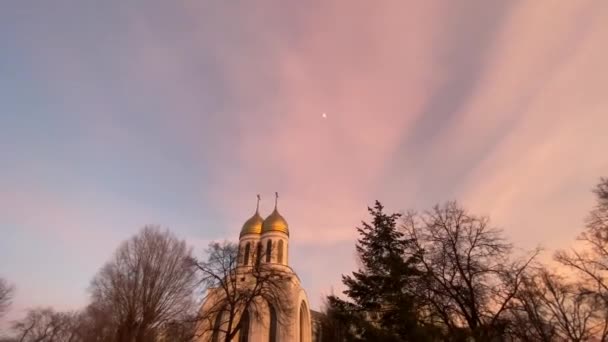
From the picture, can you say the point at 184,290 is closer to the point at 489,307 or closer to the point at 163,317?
the point at 163,317

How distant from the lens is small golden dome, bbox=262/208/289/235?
33625 mm

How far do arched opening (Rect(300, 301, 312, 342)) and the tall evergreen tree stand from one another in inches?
652

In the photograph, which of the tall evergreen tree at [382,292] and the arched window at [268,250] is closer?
the tall evergreen tree at [382,292]

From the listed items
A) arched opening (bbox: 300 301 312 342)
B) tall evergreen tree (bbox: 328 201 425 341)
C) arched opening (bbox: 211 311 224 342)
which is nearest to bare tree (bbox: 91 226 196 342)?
arched opening (bbox: 211 311 224 342)

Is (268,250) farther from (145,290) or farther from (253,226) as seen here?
(145,290)

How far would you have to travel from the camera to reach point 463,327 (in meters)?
13.2

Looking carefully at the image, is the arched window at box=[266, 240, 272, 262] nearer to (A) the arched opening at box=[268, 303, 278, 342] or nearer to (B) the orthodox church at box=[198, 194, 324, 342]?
(B) the orthodox church at box=[198, 194, 324, 342]

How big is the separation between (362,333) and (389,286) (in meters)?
2.26

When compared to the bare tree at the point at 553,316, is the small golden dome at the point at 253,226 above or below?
above

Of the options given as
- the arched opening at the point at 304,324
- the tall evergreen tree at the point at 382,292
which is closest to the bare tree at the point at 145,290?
the tall evergreen tree at the point at 382,292

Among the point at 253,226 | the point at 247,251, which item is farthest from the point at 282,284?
the point at 253,226

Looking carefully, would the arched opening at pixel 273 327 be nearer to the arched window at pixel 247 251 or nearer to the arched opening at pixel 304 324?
the arched opening at pixel 304 324

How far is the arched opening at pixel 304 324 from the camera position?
31.7 metres

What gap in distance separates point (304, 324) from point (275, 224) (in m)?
9.75
